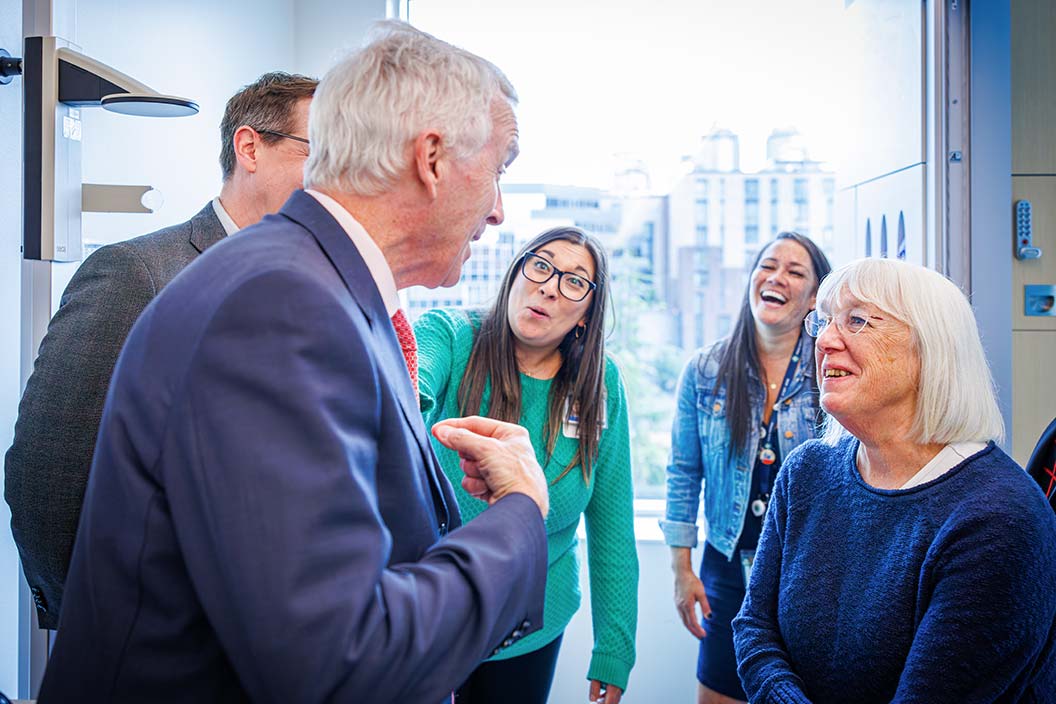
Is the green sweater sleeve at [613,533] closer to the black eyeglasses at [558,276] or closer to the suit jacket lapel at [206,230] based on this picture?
the black eyeglasses at [558,276]

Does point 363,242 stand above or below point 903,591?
above

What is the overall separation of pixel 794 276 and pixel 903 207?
20.6 inches

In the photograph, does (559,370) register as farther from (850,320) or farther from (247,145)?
(247,145)

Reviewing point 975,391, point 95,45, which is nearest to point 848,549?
point 975,391

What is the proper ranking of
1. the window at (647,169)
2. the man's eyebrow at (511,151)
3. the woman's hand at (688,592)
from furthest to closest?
the window at (647,169)
the woman's hand at (688,592)
the man's eyebrow at (511,151)

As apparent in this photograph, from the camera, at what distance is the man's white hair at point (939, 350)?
57.5 inches

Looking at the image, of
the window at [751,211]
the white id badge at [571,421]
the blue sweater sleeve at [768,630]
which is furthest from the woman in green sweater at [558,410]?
the window at [751,211]

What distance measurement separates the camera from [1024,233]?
2582 mm

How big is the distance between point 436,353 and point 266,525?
1.52 meters

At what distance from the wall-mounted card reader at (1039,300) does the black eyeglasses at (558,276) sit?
4.79ft

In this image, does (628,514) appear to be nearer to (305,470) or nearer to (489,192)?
(489,192)

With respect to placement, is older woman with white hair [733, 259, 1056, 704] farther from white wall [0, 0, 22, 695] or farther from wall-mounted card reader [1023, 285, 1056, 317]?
white wall [0, 0, 22, 695]

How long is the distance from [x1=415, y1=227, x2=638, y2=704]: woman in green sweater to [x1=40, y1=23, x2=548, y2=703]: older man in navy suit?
3.87ft

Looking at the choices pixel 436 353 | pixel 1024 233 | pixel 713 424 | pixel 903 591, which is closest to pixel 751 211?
pixel 1024 233
